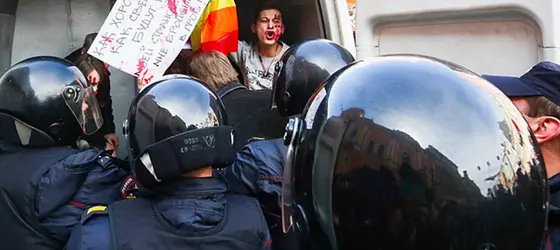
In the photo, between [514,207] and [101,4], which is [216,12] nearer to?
[101,4]

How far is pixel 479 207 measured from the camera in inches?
44.4

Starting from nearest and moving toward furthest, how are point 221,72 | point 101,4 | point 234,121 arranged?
point 234,121
point 221,72
point 101,4

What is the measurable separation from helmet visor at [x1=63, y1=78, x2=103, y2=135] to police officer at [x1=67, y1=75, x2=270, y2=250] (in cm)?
49

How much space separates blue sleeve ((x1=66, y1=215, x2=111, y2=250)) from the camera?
1834 mm

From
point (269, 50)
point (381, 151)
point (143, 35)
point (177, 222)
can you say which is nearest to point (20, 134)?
point (177, 222)

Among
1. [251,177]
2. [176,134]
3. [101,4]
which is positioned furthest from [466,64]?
[101,4]

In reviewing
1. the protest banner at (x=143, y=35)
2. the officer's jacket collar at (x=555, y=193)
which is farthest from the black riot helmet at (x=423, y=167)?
the protest banner at (x=143, y=35)

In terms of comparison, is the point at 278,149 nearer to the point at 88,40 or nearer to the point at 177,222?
the point at 177,222

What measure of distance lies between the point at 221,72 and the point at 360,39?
2.99ft

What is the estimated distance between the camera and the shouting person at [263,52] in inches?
179

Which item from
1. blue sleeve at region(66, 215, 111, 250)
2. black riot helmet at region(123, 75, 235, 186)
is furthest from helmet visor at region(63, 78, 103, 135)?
blue sleeve at region(66, 215, 111, 250)

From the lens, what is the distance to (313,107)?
4.39ft

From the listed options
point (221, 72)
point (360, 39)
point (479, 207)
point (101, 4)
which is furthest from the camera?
point (101, 4)

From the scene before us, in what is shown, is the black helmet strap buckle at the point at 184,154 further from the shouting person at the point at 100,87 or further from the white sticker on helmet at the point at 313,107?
the shouting person at the point at 100,87
